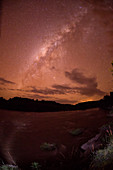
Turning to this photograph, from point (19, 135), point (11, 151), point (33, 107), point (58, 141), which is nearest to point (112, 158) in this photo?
point (58, 141)

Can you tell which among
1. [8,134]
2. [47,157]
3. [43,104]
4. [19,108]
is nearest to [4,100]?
[19,108]

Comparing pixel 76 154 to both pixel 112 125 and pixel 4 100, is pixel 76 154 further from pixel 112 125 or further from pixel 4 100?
pixel 4 100

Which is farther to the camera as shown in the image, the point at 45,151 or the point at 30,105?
the point at 30,105

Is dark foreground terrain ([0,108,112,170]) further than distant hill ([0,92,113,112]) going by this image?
No

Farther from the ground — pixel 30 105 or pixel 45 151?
pixel 30 105

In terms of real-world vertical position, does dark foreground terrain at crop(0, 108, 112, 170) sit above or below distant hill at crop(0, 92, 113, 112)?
below

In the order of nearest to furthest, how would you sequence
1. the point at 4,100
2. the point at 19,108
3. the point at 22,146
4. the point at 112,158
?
the point at 112,158 < the point at 22,146 < the point at 19,108 < the point at 4,100

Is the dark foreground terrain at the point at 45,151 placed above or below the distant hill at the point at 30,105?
below

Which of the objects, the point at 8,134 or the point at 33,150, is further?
the point at 8,134

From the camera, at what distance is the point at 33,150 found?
657 cm

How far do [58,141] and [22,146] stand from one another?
7.70ft

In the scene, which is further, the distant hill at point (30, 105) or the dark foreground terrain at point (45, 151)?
the distant hill at point (30, 105)

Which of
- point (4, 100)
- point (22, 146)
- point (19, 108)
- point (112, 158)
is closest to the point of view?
point (112, 158)

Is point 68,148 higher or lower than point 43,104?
lower
